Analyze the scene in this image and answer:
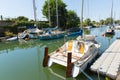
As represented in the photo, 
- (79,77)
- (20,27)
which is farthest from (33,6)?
(79,77)

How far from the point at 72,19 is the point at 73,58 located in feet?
131

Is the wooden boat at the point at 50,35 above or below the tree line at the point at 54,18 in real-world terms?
below

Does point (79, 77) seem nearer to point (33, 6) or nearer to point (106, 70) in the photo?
point (106, 70)

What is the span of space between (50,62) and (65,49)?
2027 mm

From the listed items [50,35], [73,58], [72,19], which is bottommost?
[73,58]

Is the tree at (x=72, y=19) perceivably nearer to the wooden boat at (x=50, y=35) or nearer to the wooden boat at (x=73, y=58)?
the wooden boat at (x=50, y=35)

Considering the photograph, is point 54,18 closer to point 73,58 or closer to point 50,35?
point 50,35

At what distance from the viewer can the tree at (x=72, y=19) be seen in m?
48.0

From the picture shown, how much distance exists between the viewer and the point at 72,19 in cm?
4947

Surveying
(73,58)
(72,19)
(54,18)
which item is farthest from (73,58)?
(72,19)

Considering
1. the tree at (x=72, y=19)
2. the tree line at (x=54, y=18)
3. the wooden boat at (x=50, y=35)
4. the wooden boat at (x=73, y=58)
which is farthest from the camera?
the tree at (x=72, y=19)

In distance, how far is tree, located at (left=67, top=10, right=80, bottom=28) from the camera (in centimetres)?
4799

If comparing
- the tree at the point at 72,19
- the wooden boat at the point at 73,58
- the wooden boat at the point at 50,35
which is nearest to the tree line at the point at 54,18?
the tree at the point at 72,19

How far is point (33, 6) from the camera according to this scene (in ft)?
93.2
